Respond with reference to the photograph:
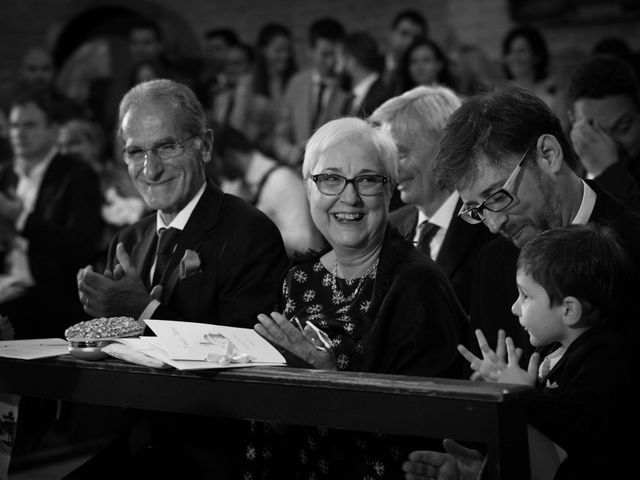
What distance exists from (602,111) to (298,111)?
11.9 ft

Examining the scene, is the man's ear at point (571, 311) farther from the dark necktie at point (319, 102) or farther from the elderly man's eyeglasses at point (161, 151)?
the dark necktie at point (319, 102)

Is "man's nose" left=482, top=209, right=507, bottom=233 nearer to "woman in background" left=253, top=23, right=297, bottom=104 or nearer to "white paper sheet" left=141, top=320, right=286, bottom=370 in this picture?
"white paper sheet" left=141, top=320, right=286, bottom=370

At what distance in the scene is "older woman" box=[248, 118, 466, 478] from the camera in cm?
255

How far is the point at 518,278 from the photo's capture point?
239 centimetres

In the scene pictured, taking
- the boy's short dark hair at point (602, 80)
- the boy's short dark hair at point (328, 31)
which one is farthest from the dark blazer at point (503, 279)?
the boy's short dark hair at point (328, 31)

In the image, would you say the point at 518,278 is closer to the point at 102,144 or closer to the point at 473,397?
the point at 473,397

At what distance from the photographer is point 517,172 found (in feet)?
8.24

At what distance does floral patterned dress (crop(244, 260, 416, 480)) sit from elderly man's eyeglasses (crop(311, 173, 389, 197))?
22cm

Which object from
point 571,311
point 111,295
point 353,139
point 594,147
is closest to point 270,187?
point 594,147

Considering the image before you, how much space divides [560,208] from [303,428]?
0.87 m

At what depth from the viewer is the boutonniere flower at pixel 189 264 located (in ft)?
10.3

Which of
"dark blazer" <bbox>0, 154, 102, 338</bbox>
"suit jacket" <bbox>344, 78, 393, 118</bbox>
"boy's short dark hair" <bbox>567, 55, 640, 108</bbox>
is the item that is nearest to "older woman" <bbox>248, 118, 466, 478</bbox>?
"boy's short dark hair" <bbox>567, 55, 640, 108</bbox>

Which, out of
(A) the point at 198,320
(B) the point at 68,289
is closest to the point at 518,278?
(A) the point at 198,320

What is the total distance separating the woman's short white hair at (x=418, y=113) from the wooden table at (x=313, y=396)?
1505 millimetres
